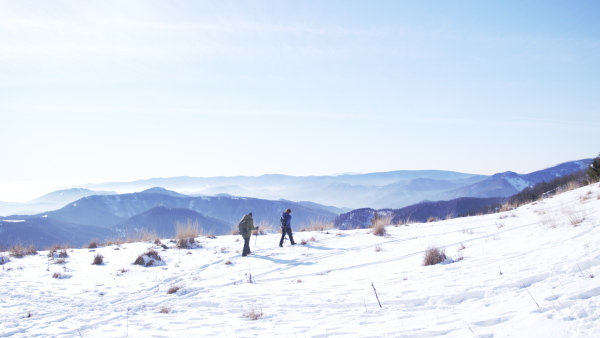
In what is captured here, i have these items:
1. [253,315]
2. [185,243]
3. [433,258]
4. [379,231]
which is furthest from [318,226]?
[253,315]

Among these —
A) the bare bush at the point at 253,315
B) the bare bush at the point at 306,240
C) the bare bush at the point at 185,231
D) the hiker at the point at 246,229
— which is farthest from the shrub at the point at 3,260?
the bare bush at the point at 253,315

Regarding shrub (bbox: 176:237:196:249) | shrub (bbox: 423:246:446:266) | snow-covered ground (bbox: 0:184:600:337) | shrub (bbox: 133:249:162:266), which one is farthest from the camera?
shrub (bbox: 176:237:196:249)

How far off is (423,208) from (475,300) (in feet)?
431

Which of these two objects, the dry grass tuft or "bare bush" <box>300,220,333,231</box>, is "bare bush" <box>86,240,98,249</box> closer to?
the dry grass tuft

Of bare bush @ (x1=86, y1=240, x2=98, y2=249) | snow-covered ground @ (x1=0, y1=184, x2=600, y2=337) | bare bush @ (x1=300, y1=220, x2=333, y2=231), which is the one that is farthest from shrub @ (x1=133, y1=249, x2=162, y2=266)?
bare bush @ (x1=300, y1=220, x2=333, y2=231)

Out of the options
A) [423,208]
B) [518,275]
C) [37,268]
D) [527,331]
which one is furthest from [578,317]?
[423,208]

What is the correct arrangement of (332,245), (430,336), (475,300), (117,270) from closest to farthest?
(430,336)
(475,300)
(117,270)
(332,245)

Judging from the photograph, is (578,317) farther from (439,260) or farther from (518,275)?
(439,260)

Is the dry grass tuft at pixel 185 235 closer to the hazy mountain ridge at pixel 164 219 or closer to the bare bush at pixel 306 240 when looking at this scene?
the bare bush at pixel 306 240

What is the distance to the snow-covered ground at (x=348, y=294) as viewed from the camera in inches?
156

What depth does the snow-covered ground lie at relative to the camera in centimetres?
397

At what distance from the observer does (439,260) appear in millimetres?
7242

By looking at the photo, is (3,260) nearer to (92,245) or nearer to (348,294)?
(92,245)

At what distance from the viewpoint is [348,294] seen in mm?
6230
